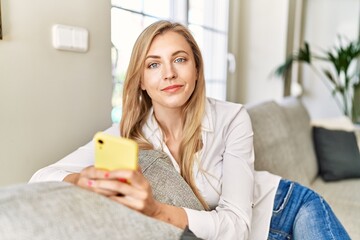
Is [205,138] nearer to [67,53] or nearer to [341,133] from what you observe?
[67,53]

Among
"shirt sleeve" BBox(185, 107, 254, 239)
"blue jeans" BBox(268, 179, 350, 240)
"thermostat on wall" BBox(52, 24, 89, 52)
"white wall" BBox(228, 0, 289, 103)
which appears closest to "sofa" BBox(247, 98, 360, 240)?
"blue jeans" BBox(268, 179, 350, 240)

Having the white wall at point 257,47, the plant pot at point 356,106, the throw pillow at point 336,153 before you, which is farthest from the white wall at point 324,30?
the throw pillow at point 336,153

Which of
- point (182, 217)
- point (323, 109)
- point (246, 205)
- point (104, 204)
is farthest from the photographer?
point (323, 109)

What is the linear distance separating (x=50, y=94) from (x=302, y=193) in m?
0.94

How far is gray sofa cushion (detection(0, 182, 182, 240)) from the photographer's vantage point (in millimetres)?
530

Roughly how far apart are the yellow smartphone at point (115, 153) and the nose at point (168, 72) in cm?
48

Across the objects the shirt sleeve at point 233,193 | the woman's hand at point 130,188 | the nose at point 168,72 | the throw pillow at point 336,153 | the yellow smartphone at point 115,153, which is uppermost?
the nose at point 168,72

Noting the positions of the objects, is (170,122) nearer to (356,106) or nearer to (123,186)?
(123,186)

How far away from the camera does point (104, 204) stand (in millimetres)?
609

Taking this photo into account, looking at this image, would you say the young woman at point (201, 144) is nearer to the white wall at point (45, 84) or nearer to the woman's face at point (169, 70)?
the woman's face at point (169, 70)

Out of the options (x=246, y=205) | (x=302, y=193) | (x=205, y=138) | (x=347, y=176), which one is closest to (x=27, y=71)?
(x=205, y=138)

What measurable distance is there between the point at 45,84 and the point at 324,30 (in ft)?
11.6

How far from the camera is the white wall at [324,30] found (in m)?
3.78

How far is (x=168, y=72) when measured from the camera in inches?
41.8
